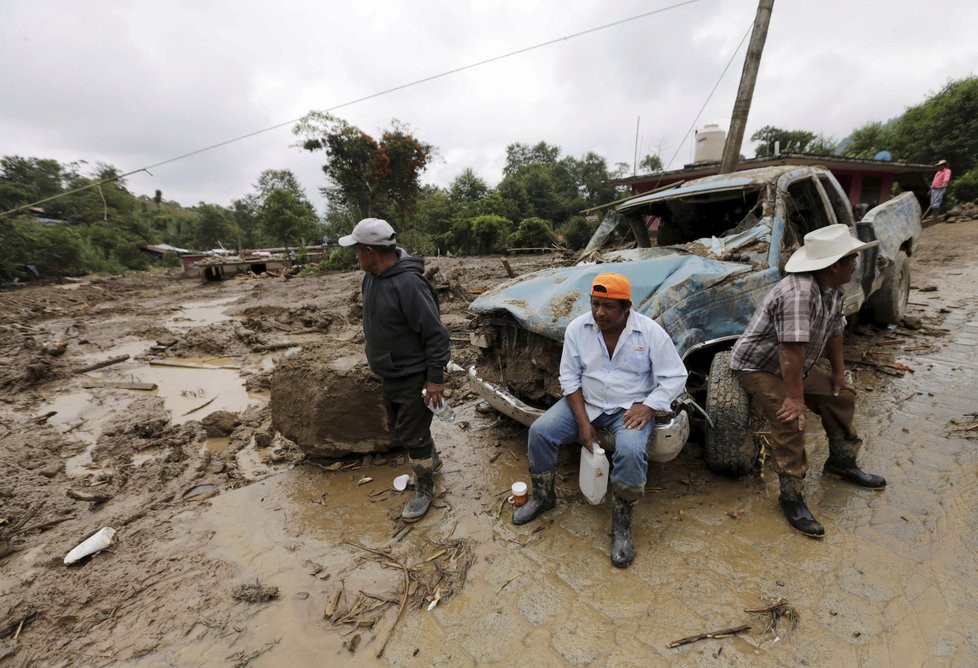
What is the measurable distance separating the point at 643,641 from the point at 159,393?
6.42m

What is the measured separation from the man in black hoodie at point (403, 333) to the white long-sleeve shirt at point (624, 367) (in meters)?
0.81

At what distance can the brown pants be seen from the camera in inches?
93.5

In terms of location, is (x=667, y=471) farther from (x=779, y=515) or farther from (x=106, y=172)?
(x=106, y=172)

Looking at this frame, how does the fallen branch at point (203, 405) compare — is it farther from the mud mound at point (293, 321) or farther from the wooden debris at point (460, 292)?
the wooden debris at point (460, 292)

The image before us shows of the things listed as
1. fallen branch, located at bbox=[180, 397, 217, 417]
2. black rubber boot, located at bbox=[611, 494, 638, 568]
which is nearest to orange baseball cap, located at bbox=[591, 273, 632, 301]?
black rubber boot, located at bbox=[611, 494, 638, 568]

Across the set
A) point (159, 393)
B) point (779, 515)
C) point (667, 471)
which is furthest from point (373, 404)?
point (159, 393)

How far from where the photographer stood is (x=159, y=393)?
5.61 meters

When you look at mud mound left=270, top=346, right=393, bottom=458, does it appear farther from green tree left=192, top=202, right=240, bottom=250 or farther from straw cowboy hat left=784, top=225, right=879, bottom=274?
green tree left=192, top=202, right=240, bottom=250

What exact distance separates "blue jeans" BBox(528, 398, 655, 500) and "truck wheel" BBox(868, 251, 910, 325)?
15.5ft

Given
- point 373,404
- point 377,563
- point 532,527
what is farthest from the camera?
point 373,404

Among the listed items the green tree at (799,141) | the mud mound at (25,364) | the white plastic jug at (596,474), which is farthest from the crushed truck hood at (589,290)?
the green tree at (799,141)

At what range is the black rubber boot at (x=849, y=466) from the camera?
2.66 meters

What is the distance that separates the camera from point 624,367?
2.44 meters

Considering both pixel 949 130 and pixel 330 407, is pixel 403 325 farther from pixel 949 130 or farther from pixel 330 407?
pixel 949 130
